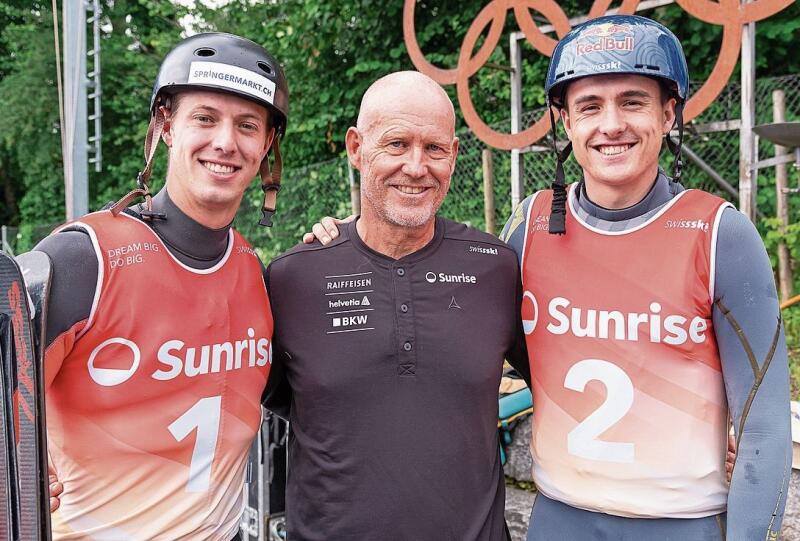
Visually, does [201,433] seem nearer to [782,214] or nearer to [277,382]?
[277,382]

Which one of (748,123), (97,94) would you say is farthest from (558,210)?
(97,94)

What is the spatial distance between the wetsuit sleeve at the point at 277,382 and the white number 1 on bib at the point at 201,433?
35cm

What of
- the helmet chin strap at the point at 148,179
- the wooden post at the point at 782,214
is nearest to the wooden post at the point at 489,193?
the wooden post at the point at 782,214

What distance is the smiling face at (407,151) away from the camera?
279 centimetres

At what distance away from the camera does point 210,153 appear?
2.68 metres

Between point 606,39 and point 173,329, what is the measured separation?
1.79m

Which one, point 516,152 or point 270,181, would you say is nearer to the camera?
point 270,181

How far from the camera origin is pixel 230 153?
2.70 meters

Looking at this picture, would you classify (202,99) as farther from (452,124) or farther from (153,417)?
(153,417)

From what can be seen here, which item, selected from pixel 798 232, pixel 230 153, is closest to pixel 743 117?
pixel 798 232

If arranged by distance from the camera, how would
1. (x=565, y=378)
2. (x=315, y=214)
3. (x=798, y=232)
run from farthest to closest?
(x=315, y=214)
(x=798, y=232)
(x=565, y=378)

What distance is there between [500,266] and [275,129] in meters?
1.07

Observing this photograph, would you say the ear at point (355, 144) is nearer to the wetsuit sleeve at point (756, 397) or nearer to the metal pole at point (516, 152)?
the wetsuit sleeve at point (756, 397)

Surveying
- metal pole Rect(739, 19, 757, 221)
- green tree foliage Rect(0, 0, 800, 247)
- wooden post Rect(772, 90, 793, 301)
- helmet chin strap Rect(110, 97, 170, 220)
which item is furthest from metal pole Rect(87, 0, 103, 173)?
helmet chin strap Rect(110, 97, 170, 220)
